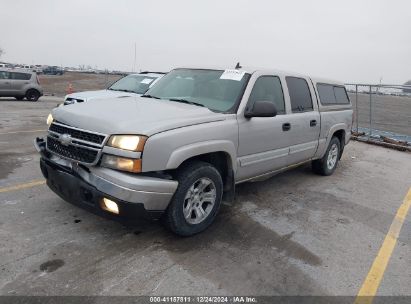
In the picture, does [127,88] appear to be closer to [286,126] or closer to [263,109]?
[286,126]

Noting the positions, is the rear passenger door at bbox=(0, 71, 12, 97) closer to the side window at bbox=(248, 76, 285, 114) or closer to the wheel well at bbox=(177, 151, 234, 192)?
the side window at bbox=(248, 76, 285, 114)

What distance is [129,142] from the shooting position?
126 inches

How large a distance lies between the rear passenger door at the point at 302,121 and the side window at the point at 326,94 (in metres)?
0.32

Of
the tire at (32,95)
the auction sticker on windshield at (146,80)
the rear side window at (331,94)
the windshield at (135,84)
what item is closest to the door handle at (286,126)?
the rear side window at (331,94)

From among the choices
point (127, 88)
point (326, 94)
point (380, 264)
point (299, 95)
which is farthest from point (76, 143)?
point (127, 88)

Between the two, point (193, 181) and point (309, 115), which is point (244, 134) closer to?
point (193, 181)

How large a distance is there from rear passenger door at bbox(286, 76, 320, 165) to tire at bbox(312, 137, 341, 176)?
70cm

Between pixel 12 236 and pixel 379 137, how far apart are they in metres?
10.6

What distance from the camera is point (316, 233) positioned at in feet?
13.6

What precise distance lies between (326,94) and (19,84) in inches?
636

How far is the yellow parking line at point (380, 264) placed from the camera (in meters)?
3.05

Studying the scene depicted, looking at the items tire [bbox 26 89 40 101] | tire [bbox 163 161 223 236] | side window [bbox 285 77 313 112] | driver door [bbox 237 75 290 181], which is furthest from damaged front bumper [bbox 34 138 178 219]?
tire [bbox 26 89 40 101]

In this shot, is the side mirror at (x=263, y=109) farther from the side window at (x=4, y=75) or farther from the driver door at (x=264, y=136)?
the side window at (x=4, y=75)

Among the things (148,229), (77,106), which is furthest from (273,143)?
(77,106)
